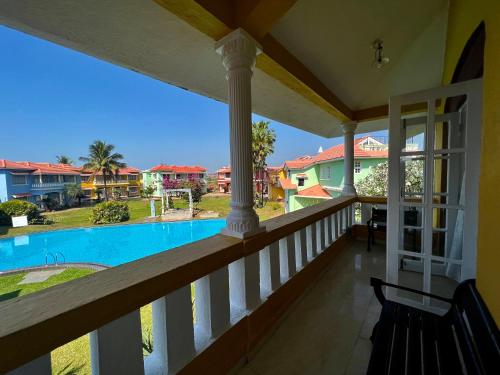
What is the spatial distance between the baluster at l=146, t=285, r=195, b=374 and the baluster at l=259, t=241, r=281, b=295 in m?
0.76

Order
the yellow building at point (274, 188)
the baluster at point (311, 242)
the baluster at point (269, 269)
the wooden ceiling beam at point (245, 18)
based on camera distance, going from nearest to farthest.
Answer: the wooden ceiling beam at point (245, 18) → the baluster at point (269, 269) → the baluster at point (311, 242) → the yellow building at point (274, 188)

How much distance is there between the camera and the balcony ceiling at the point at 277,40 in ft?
3.84

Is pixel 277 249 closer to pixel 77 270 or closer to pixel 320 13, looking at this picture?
pixel 320 13

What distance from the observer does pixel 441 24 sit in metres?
2.50

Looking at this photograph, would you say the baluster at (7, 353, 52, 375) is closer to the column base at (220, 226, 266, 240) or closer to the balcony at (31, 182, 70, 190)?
the column base at (220, 226, 266, 240)

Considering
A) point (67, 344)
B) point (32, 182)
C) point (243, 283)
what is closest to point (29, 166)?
point (32, 182)

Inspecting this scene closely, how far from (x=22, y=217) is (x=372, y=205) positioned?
5.46m

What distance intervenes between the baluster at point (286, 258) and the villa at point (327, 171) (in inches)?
291

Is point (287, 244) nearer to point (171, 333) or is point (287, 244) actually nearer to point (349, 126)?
point (171, 333)

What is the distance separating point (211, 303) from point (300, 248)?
4.05 ft

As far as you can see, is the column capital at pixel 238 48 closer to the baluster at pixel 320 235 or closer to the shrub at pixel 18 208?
the baluster at pixel 320 235

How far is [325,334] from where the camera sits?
1583 mm

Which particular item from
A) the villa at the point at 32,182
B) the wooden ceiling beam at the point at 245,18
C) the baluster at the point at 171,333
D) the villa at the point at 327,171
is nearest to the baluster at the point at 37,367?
the baluster at the point at 171,333

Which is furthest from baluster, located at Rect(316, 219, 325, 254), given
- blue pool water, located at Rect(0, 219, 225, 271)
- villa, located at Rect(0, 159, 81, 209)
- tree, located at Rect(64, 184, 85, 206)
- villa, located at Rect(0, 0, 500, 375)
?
blue pool water, located at Rect(0, 219, 225, 271)
